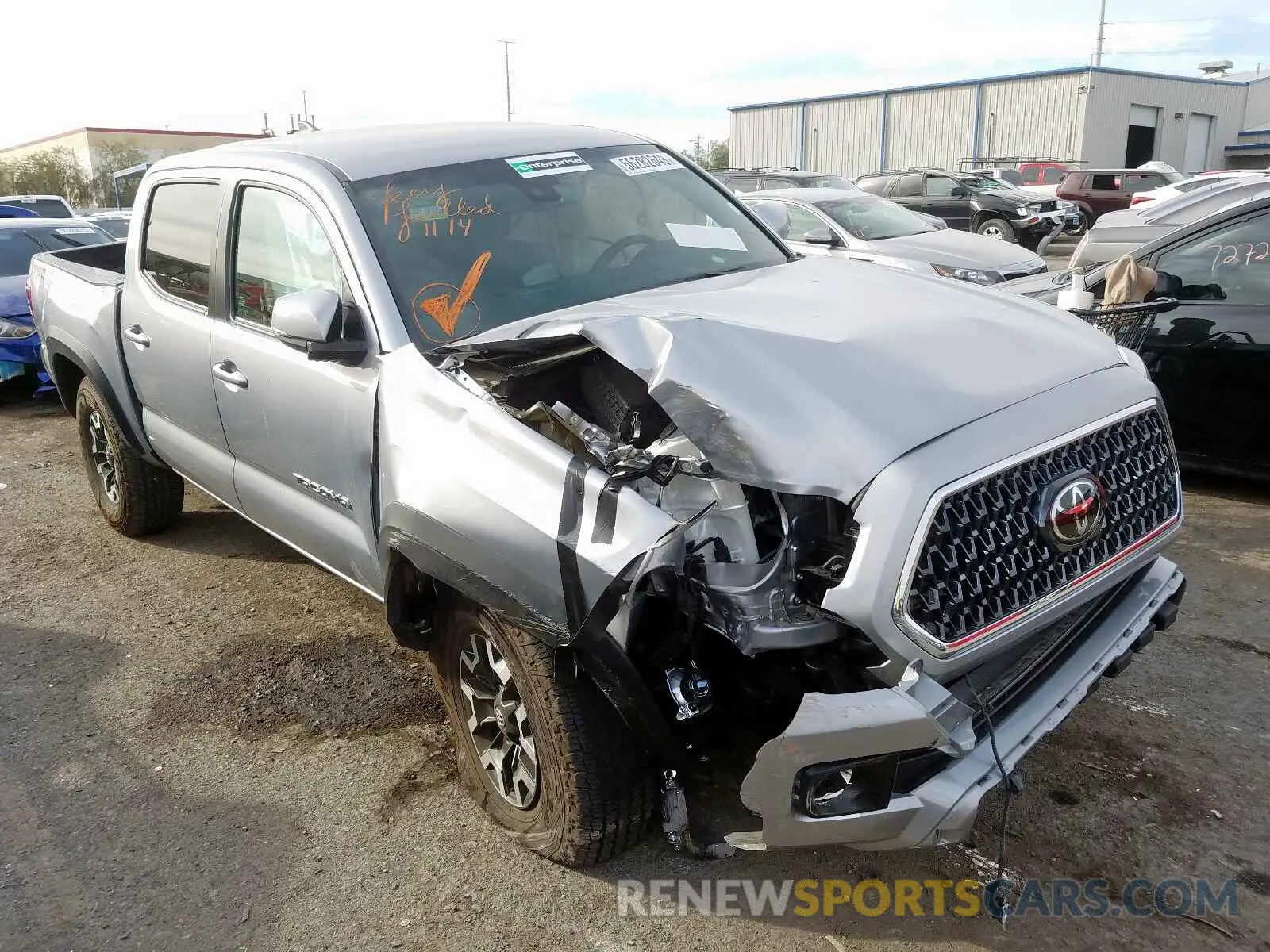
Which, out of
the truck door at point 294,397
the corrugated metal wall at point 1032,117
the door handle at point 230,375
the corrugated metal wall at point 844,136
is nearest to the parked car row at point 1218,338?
the truck door at point 294,397

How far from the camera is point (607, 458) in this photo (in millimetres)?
2359

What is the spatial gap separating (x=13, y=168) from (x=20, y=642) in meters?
46.6

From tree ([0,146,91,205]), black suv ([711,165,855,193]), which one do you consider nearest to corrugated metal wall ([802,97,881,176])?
black suv ([711,165,855,193])

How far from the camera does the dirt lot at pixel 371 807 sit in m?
2.62

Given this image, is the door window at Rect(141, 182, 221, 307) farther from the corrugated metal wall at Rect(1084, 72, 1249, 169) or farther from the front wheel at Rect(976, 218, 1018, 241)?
the corrugated metal wall at Rect(1084, 72, 1249, 169)

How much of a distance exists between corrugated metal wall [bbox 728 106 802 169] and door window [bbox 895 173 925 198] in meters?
23.7

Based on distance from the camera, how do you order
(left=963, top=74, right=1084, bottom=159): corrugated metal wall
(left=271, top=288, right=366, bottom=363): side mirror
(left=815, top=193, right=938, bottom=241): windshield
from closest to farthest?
1. (left=271, top=288, right=366, bottom=363): side mirror
2. (left=815, top=193, right=938, bottom=241): windshield
3. (left=963, top=74, right=1084, bottom=159): corrugated metal wall

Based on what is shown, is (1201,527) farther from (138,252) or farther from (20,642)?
(20,642)

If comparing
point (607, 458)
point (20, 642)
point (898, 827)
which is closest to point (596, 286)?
point (607, 458)

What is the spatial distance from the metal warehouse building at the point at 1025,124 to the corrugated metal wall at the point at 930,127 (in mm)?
39

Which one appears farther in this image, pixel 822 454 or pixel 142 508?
pixel 142 508

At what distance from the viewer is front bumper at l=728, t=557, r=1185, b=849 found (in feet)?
6.64

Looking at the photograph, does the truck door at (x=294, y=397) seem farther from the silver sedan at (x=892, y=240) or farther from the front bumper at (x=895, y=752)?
the silver sedan at (x=892, y=240)

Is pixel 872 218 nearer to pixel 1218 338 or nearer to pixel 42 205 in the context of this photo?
pixel 1218 338
